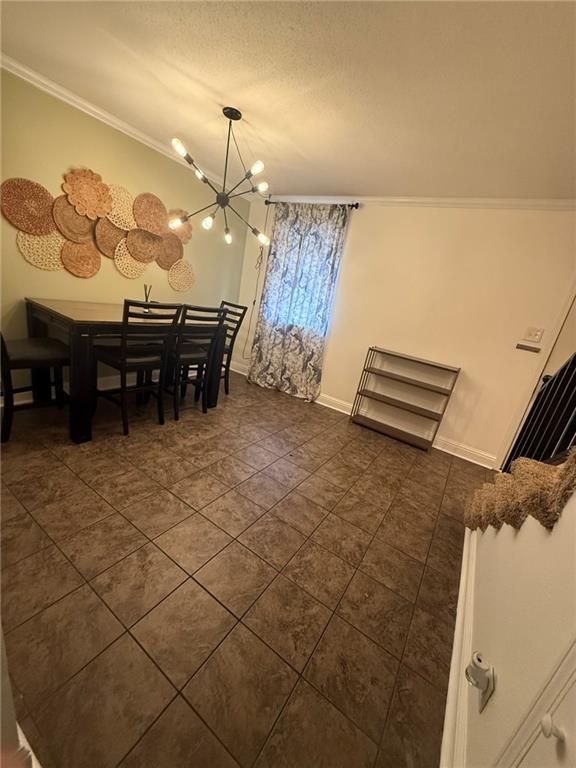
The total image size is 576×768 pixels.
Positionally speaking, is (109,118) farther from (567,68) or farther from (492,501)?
(492,501)

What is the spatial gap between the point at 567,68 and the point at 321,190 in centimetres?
227

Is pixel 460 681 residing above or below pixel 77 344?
below

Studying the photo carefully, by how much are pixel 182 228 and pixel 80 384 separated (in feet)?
7.17

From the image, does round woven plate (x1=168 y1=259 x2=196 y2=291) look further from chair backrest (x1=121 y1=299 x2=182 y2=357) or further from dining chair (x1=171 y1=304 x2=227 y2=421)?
chair backrest (x1=121 y1=299 x2=182 y2=357)

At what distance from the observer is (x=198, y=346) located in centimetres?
274

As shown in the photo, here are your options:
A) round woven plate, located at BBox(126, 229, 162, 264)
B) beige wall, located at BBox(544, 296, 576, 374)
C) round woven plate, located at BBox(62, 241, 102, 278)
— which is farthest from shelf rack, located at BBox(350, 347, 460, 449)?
round woven plate, located at BBox(62, 241, 102, 278)

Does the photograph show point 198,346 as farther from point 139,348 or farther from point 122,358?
point 122,358

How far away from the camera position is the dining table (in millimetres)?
1874

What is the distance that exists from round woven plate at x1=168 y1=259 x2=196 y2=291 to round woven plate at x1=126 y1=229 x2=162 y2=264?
26cm

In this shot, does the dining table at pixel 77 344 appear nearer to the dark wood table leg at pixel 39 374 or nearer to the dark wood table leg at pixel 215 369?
the dark wood table leg at pixel 39 374

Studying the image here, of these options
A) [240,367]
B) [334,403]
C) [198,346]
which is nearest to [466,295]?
[334,403]

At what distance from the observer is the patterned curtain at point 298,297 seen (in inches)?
133

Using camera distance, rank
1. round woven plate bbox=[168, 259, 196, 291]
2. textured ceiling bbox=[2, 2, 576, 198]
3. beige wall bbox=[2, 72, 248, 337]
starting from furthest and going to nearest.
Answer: round woven plate bbox=[168, 259, 196, 291] → beige wall bbox=[2, 72, 248, 337] → textured ceiling bbox=[2, 2, 576, 198]

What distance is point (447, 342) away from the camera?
2924 millimetres
